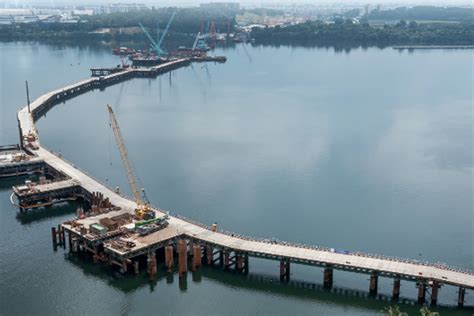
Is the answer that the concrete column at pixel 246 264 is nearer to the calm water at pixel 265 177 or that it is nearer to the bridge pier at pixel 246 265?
the bridge pier at pixel 246 265

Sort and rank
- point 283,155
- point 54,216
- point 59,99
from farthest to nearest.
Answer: point 59,99, point 283,155, point 54,216

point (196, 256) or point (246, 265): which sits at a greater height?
point (196, 256)

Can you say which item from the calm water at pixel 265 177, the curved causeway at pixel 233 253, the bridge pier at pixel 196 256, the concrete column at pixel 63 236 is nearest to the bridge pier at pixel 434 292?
the curved causeway at pixel 233 253

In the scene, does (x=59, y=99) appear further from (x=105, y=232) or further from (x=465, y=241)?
(x=465, y=241)

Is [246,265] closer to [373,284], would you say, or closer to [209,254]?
[209,254]

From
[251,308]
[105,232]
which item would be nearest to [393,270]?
[251,308]

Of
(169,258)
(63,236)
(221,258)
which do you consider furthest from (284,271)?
(63,236)
